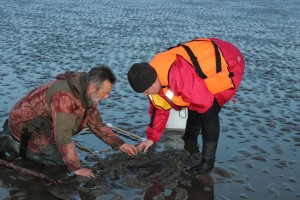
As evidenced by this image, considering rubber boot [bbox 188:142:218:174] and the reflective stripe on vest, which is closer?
the reflective stripe on vest

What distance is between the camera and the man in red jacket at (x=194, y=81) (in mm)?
5168

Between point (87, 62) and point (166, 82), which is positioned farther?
point (87, 62)

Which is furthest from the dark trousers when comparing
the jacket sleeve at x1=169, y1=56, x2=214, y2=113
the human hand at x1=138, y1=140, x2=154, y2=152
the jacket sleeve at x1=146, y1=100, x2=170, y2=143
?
the human hand at x1=138, y1=140, x2=154, y2=152

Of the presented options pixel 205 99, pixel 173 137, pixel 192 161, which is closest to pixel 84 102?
pixel 205 99

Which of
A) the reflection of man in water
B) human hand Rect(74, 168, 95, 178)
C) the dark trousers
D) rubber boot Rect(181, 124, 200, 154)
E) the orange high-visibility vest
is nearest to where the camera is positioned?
the reflection of man in water

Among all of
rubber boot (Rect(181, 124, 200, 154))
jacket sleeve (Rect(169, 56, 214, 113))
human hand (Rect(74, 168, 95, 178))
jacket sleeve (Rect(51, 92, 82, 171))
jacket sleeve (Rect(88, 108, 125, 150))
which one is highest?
jacket sleeve (Rect(169, 56, 214, 113))

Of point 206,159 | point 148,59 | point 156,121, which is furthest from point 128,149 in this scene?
point 148,59

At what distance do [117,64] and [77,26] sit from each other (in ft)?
24.4

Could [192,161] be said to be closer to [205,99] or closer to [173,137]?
[173,137]

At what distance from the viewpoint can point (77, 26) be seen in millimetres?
19219

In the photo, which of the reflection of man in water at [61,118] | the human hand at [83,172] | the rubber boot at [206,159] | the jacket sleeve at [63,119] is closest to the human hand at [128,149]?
the reflection of man in water at [61,118]

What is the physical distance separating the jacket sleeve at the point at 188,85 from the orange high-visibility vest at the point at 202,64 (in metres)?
0.11

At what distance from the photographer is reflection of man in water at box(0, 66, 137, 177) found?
515cm

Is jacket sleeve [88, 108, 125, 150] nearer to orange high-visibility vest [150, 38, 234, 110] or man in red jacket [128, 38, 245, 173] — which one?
man in red jacket [128, 38, 245, 173]
